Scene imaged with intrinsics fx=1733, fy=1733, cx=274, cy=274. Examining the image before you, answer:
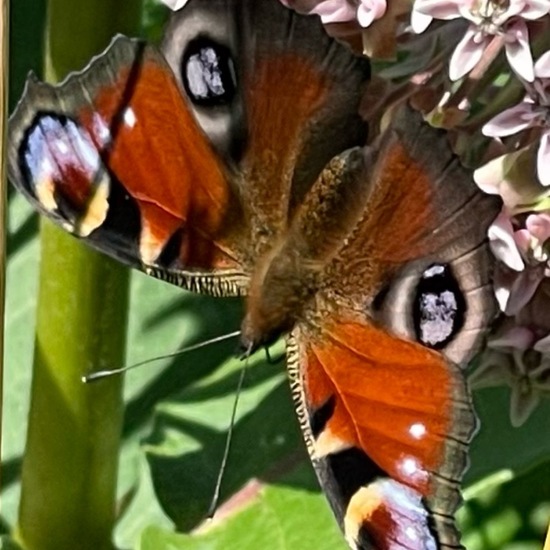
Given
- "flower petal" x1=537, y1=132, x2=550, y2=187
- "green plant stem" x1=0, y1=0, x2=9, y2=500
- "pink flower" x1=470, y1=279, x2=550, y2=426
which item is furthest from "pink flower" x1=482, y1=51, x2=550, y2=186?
"green plant stem" x1=0, y1=0, x2=9, y2=500

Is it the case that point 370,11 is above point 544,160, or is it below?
above

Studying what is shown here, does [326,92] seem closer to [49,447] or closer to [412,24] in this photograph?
[412,24]

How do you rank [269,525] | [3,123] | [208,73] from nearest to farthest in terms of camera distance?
1. [3,123]
2. [208,73]
3. [269,525]

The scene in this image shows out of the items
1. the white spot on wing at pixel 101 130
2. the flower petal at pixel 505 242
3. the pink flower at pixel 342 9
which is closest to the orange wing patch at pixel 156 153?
the white spot on wing at pixel 101 130

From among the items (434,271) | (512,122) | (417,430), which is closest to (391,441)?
(417,430)

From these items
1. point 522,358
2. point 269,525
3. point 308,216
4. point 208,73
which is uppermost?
point 208,73

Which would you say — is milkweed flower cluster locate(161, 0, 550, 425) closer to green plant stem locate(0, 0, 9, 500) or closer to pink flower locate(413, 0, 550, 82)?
pink flower locate(413, 0, 550, 82)

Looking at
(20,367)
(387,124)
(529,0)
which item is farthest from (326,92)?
(20,367)

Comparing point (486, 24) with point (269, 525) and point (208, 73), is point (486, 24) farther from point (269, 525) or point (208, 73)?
point (269, 525)
